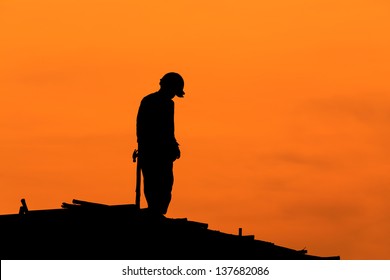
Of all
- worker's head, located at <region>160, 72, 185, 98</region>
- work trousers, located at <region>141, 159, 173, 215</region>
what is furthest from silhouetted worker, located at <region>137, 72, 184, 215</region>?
worker's head, located at <region>160, 72, 185, 98</region>

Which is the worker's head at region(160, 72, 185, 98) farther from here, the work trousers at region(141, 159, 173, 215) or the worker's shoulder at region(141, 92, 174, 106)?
the work trousers at region(141, 159, 173, 215)

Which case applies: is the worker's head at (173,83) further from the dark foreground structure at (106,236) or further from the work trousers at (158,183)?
the dark foreground structure at (106,236)

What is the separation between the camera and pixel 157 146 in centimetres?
2973

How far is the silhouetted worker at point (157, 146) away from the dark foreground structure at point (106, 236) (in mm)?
1348

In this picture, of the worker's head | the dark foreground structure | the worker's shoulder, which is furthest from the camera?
the worker's shoulder

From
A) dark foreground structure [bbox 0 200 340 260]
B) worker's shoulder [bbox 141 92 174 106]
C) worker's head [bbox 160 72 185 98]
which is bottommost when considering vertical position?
dark foreground structure [bbox 0 200 340 260]

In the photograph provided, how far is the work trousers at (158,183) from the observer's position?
29.7m

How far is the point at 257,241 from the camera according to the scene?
28.7m

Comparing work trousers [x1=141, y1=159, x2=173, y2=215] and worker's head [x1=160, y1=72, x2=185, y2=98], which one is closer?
worker's head [x1=160, y1=72, x2=185, y2=98]

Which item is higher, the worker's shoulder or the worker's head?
the worker's head

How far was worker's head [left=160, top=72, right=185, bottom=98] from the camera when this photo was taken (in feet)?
96.3

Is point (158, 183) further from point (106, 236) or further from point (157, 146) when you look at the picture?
point (106, 236)

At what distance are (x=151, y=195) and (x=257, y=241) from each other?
219 cm

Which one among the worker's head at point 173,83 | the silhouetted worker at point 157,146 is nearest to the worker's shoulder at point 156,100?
the silhouetted worker at point 157,146
